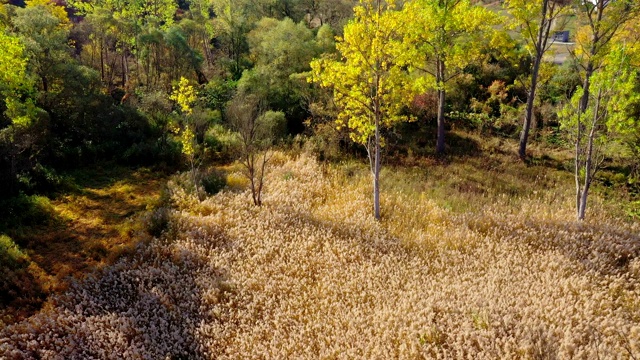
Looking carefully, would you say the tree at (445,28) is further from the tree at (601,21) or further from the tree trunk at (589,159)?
the tree trunk at (589,159)

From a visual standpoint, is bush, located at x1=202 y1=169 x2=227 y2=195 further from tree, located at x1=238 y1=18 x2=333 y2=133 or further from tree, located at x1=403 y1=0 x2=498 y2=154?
tree, located at x1=403 y1=0 x2=498 y2=154

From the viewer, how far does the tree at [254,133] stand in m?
12.0

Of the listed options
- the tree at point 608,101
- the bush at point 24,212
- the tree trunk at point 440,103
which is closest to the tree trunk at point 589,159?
the tree at point 608,101

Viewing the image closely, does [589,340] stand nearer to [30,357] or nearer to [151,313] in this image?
[151,313]

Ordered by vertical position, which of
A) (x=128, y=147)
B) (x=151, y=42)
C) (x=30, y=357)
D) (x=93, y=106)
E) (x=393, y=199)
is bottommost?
(x=30, y=357)

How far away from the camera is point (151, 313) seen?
7570 mm

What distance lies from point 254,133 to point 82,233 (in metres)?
6.12

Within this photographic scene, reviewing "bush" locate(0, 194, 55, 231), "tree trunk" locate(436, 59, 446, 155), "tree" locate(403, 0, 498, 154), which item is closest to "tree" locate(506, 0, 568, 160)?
"tree" locate(403, 0, 498, 154)

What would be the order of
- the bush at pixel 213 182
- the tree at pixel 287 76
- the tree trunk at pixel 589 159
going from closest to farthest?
the tree trunk at pixel 589 159 → the bush at pixel 213 182 → the tree at pixel 287 76

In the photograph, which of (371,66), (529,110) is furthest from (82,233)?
(529,110)

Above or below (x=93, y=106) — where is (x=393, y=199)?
below

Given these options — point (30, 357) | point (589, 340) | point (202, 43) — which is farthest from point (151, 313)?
point (202, 43)

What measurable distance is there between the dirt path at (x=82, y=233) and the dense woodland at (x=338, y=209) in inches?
3.0

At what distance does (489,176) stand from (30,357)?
48.5 feet
